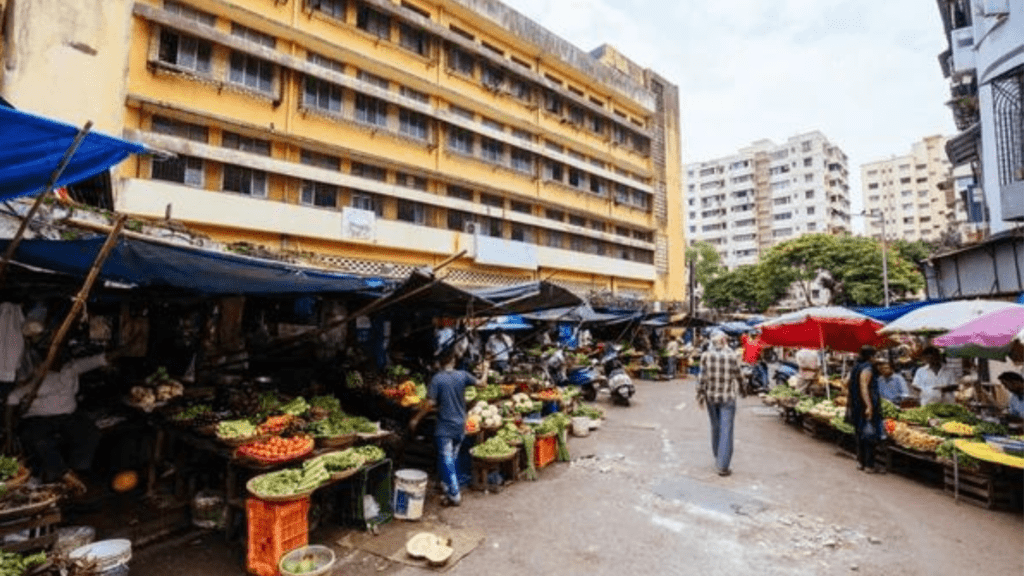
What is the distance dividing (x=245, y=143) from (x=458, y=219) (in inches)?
419

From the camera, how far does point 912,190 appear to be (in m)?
93.9

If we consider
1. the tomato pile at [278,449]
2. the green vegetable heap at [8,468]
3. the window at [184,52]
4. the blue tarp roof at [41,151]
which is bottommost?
the tomato pile at [278,449]

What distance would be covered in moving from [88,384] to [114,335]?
4.96ft

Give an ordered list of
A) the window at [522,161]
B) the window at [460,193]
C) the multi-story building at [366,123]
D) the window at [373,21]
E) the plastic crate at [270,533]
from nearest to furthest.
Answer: the plastic crate at [270,533] < the multi-story building at [366,123] < the window at [373,21] < the window at [460,193] < the window at [522,161]

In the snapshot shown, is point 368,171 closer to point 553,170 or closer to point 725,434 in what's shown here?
point 553,170

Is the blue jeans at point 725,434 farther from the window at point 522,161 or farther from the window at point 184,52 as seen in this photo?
the window at point 522,161

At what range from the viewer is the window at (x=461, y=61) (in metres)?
27.1

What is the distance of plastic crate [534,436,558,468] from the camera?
8703 millimetres

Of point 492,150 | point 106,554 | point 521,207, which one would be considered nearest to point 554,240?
point 521,207

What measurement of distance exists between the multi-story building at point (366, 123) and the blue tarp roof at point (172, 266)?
458 inches

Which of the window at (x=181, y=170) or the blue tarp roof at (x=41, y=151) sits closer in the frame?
the blue tarp roof at (x=41, y=151)

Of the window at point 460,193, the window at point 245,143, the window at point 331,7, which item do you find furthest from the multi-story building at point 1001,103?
the window at point 245,143

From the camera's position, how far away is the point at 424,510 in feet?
22.0

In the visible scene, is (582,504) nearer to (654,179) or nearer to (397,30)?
(397,30)
